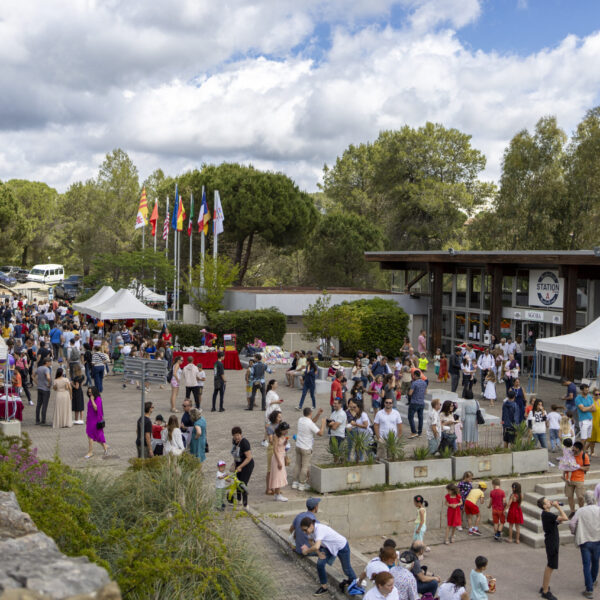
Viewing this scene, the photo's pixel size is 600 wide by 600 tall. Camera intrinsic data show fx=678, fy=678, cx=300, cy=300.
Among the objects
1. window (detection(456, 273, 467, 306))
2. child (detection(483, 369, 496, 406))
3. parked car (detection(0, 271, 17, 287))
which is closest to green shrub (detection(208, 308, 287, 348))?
window (detection(456, 273, 467, 306))

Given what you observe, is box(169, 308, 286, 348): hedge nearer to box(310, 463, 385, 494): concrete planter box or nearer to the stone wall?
box(310, 463, 385, 494): concrete planter box

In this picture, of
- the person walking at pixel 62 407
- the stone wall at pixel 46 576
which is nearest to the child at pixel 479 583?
the stone wall at pixel 46 576

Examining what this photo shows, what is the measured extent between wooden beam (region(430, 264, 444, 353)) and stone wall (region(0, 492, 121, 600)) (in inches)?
1103

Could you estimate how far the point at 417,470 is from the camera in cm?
1301

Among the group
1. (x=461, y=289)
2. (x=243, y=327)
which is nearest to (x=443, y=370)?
(x=461, y=289)

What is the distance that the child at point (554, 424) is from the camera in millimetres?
15094

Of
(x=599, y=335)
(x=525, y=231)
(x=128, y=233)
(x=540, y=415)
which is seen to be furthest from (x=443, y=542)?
(x=128, y=233)

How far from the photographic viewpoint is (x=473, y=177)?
53.7 m

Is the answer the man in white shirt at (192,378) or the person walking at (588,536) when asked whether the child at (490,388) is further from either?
the person walking at (588,536)

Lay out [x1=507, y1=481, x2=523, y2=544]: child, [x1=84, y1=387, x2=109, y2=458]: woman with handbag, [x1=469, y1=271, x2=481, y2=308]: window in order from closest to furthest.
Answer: [x1=507, y1=481, x2=523, y2=544]: child → [x1=84, y1=387, x2=109, y2=458]: woman with handbag → [x1=469, y1=271, x2=481, y2=308]: window

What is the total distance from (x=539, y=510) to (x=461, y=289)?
18135mm

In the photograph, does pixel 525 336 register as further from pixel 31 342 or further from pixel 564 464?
pixel 31 342

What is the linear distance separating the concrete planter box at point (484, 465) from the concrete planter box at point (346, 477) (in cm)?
167

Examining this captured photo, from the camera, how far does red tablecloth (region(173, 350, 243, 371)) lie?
24.3 metres
